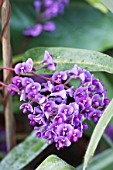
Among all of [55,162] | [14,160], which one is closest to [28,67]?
[55,162]

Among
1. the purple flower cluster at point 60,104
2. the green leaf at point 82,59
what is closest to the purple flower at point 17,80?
the purple flower cluster at point 60,104

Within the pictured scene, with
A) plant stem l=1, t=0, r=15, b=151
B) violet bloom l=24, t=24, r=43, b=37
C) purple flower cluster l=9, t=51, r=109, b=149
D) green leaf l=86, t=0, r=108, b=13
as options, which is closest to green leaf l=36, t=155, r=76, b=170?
purple flower cluster l=9, t=51, r=109, b=149

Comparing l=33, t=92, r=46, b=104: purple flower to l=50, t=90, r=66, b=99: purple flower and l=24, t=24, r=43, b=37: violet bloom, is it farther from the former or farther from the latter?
l=24, t=24, r=43, b=37: violet bloom

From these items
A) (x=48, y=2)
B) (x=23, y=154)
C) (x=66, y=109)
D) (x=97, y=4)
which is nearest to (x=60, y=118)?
(x=66, y=109)

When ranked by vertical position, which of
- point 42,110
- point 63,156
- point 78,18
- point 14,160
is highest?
point 78,18

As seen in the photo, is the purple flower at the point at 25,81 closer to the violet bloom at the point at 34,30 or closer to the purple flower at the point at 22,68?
the purple flower at the point at 22,68

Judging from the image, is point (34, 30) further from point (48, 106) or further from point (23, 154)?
point (48, 106)

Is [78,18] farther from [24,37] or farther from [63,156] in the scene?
[63,156]
